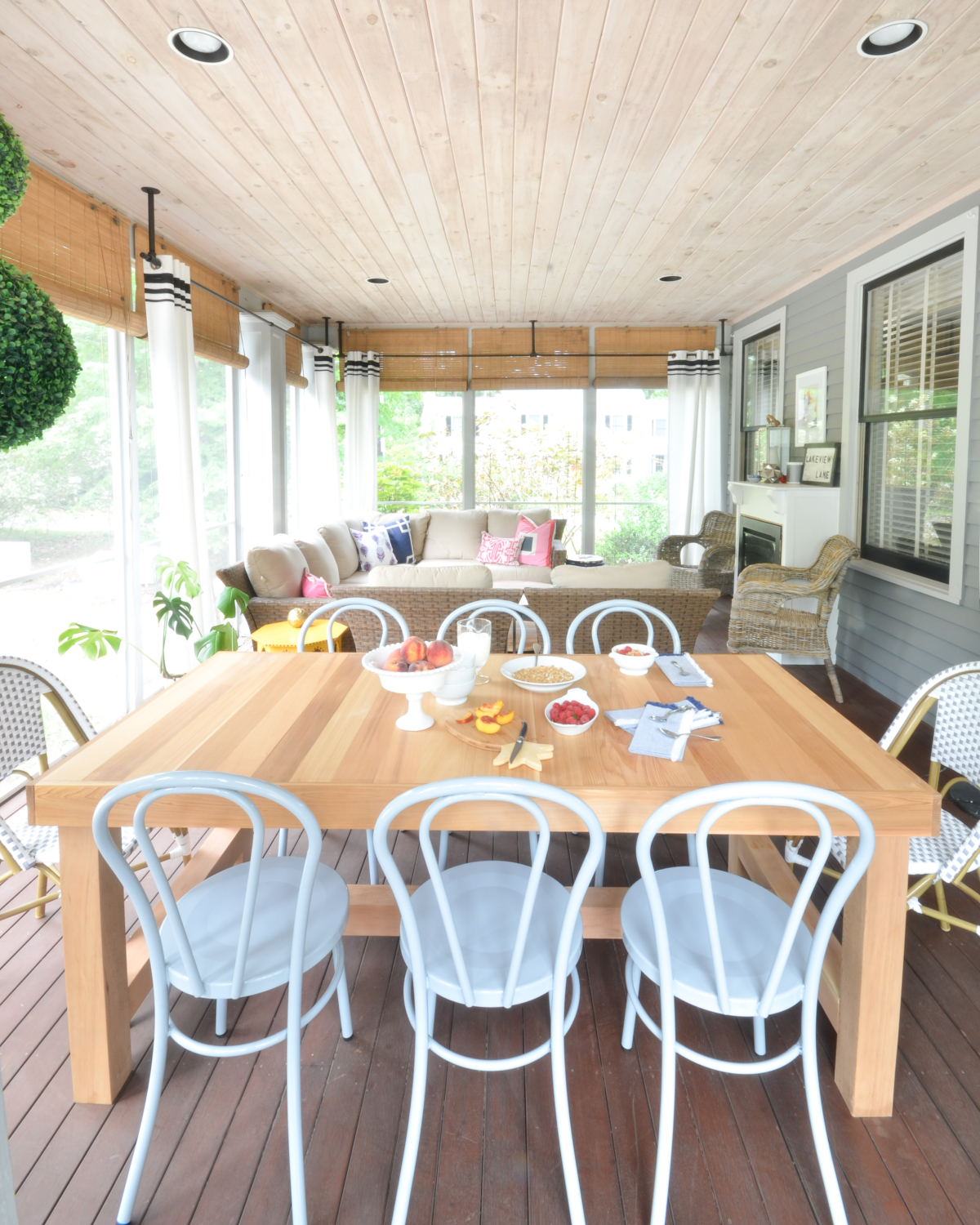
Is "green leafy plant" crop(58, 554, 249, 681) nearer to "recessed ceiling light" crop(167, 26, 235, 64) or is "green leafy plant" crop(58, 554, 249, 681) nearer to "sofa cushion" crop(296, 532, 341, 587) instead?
"sofa cushion" crop(296, 532, 341, 587)

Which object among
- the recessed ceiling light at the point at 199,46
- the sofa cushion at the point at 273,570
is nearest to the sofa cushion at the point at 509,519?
the sofa cushion at the point at 273,570

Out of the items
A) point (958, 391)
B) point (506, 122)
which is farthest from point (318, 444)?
point (958, 391)

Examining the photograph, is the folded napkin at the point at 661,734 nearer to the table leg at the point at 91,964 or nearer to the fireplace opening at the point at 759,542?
the table leg at the point at 91,964

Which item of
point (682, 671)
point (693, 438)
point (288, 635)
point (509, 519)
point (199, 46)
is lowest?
point (288, 635)

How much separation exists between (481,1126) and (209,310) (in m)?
4.95

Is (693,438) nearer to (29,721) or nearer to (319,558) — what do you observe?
(319,558)

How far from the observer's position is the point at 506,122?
117 inches

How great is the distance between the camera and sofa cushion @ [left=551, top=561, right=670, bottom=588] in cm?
398

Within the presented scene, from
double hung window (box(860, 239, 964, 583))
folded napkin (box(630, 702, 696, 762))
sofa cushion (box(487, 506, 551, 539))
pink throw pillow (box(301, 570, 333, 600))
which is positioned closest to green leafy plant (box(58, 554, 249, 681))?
pink throw pillow (box(301, 570, 333, 600))

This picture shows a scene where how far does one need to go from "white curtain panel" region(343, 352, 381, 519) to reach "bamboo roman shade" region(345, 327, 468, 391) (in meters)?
0.17

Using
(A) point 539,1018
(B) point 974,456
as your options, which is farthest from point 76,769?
(B) point 974,456

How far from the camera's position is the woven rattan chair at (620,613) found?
12.7ft

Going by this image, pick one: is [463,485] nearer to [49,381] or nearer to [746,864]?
[746,864]

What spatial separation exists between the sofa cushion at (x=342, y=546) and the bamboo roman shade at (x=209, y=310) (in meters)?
1.37
